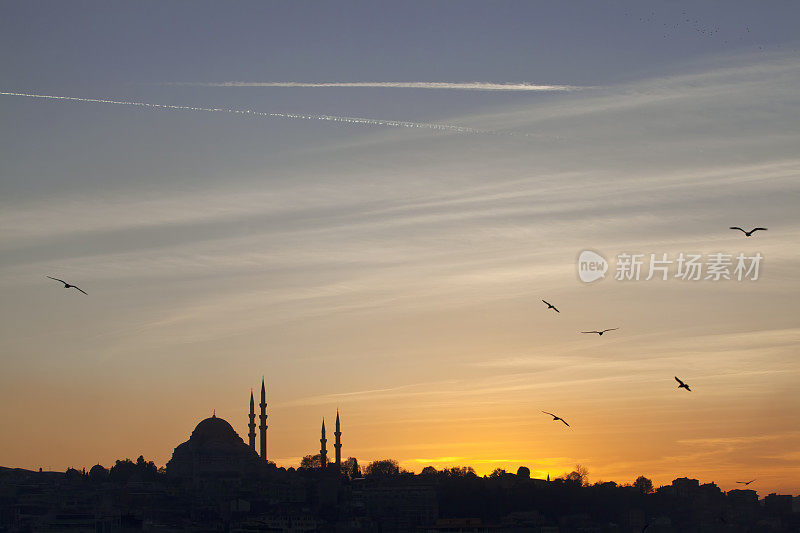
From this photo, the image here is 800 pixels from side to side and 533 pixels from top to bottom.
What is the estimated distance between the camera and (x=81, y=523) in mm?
174250

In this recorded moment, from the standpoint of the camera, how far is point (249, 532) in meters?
167

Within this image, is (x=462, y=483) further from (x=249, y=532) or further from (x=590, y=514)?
(x=249, y=532)

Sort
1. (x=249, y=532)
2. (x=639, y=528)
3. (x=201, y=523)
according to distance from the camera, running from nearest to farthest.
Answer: (x=249, y=532) → (x=201, y=523) → (x=639, y=528)

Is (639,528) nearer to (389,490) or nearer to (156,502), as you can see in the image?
(389,490)

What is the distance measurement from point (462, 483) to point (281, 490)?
2414 cm

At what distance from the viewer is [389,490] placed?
626ft

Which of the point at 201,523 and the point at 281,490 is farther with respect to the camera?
the point at 281,490

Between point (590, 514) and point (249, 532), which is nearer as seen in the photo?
point (249, 532)

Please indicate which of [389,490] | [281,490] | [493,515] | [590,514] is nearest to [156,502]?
[281,490]

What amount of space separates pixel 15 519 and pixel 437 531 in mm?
56674

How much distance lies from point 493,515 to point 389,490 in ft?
45.7

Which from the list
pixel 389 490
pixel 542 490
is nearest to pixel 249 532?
pixel 389 490

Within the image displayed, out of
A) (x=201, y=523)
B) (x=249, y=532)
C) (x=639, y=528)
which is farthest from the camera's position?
(x=639, y=528)

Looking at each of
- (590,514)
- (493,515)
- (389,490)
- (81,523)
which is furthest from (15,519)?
(590,514)
